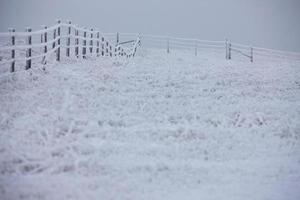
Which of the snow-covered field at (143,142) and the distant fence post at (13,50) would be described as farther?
the distant fence post at (13,50)

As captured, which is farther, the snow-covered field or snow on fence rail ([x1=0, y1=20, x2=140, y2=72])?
snow on fence rail ([x1=0, y1=20, x2=140, y2=72])

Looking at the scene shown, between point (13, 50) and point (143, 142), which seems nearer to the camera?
point (143, 142)

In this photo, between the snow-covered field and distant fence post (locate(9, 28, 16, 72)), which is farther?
distant fence post (locate(9, 28, 16, 72))

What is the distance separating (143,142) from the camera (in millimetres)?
7227

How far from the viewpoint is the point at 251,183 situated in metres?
5.66

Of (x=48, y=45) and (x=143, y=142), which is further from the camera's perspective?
(x=48, y=45)

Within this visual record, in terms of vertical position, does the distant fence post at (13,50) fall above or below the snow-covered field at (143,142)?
above

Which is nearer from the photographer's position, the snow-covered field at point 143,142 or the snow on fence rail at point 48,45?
the snow-covered field at point 143,142

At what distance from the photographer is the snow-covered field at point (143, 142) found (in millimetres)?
5355

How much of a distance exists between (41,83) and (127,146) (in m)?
5.66

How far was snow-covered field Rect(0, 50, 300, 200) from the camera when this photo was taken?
536 centimetres

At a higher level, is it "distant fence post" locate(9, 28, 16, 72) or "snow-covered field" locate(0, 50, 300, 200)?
"distant fence post" locate(9, 28, 16, 72)

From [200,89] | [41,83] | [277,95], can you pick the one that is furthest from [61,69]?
[277,95]

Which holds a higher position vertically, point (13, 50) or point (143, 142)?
point (13, 50)
